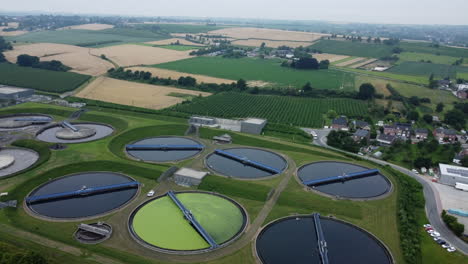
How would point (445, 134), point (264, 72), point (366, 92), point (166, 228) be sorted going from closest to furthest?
point (166, 228)
point (445, 134)
point (366, 92)
point (264, 72)

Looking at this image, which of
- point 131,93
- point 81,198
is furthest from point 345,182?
point 131,93

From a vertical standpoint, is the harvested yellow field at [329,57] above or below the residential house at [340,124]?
above

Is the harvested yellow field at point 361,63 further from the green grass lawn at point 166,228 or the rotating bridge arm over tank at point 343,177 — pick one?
the green grass lawn at point 166,228

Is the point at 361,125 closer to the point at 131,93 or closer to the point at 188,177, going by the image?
the point at 188,177

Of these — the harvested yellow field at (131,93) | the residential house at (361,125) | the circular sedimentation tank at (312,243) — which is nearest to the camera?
the circular sedimentation tank at (312,243)

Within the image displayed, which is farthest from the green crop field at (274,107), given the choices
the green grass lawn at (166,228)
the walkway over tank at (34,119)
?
the green grass lawn at (166,228)

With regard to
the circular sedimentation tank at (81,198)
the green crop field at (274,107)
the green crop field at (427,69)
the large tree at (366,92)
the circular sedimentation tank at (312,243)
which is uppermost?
the green crop field at (427,69)

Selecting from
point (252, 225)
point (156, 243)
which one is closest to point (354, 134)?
point (252, 225)
